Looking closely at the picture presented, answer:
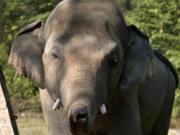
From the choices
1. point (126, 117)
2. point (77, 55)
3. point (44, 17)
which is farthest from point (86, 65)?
point (44, 17)

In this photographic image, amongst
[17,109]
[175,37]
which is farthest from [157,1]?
[17,109]

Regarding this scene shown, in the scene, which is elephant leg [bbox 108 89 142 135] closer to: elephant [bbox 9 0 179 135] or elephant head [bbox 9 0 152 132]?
elephant [bbox 9 0 179 135]

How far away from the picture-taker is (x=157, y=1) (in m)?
20.1

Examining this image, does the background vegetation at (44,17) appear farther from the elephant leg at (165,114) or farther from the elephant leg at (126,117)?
the elephant leg at (126,117)

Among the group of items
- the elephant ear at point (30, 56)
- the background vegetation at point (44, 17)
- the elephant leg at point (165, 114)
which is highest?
the elephant ear at point (30, 56)

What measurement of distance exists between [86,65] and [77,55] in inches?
4.6

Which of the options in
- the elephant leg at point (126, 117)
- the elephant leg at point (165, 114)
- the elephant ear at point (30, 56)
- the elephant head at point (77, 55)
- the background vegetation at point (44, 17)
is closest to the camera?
the elephant head at point (77, 55)

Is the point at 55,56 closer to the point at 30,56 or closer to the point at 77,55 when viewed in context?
the point at 77,55

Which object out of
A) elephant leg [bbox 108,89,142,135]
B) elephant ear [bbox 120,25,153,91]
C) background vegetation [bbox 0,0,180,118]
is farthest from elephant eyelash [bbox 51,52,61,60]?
background vegetation [bbox 0,0,180,118]

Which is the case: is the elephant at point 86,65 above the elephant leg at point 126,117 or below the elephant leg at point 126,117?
above

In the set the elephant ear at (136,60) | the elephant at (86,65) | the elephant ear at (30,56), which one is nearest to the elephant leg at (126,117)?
the elephant at (86,65)

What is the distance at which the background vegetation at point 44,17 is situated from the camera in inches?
763

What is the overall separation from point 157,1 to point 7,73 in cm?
641

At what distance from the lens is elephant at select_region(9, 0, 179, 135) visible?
590 cm
